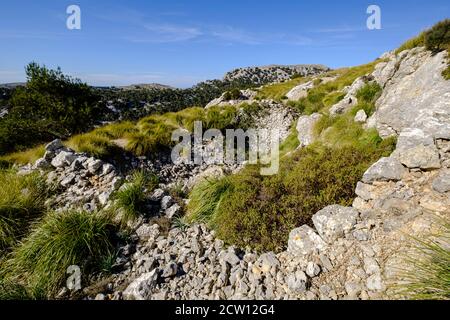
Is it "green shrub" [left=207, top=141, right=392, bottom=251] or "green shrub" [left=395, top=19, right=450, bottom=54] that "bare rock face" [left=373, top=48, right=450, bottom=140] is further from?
"green shrub" [left=207, top=141, right=392, bottom=251]

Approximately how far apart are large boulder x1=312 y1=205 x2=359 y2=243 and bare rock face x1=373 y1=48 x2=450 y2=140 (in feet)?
6.64

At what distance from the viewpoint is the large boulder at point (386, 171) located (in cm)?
447

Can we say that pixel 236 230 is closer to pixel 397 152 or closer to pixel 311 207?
pixel 311 207

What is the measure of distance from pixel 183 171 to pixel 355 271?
6.90 metres

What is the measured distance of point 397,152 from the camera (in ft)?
15.4

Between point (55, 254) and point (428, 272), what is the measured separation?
5395mm

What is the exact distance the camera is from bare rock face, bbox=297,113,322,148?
29.0 feet

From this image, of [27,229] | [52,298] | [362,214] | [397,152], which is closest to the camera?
[52,298]

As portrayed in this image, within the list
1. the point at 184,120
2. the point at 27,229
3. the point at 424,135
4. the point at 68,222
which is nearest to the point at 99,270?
the point at 68,222

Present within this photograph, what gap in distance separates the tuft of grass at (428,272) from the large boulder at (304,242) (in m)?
1.19

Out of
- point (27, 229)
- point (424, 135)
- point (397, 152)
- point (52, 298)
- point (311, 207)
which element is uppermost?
point (424, 135)

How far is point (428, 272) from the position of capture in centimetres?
294

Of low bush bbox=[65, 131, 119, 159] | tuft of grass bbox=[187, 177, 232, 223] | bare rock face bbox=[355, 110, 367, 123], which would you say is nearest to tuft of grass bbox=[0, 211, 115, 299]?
tuft of grass bbox=[187, 177, 232, 223]

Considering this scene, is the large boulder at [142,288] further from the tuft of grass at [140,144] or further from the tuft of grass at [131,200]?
the tuft of grass at [140,144]
